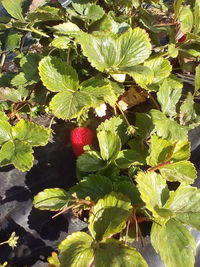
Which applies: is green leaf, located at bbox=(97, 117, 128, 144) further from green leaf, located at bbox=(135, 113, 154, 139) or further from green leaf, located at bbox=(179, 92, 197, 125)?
green leaf, located at bbox=(179, 92, 197, 125)

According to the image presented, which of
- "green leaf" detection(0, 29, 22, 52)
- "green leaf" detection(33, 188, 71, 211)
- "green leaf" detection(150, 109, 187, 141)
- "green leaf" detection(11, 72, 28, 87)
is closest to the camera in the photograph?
"green leaf" detection(33, 188, 71, 211)

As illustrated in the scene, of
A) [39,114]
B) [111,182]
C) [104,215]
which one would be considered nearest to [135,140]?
[111,182]

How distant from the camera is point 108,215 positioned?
0.78m

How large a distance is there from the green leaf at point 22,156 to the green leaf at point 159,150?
1.02 feet

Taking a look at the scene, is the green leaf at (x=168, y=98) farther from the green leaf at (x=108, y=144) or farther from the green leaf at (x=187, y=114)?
the green leaf at (x=108, y=144)

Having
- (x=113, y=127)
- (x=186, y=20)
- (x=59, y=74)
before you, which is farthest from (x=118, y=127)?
(x=186, y=20)

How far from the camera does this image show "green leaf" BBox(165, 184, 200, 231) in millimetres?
788

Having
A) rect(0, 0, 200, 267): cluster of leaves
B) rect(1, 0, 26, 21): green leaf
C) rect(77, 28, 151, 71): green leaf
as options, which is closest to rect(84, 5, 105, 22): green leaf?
rect(0, 0, 200, 267): cluster of leaves

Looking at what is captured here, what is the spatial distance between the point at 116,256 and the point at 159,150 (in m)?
0.29

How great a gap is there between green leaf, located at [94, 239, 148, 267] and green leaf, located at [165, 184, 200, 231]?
14cm

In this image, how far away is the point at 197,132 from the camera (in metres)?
1.11

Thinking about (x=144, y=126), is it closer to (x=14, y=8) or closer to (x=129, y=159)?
(x=129, y=159)

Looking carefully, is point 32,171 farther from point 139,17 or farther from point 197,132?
point 139,17

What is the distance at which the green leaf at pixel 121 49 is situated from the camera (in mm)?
956
